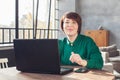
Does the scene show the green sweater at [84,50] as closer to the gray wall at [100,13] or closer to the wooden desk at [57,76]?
the wooden desk at [57,76]

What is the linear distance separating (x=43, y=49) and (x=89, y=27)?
6.13 metres

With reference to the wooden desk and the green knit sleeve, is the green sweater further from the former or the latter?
→ the wooden desk

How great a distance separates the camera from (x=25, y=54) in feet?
5.97

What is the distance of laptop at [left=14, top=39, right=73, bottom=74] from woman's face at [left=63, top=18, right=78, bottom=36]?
446 mm

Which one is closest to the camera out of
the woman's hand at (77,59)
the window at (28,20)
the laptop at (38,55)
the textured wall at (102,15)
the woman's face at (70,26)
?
the laptop at (38,55)

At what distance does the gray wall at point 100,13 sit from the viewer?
718cm

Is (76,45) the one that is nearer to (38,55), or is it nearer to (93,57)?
(93,57)

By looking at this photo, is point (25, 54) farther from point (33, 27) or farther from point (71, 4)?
point (71, 4)

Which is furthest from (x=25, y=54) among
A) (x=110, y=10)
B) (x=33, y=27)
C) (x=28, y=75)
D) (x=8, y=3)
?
(x=110, y=10)

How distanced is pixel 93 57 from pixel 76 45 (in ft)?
0.74

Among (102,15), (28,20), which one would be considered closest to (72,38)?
(28,20)

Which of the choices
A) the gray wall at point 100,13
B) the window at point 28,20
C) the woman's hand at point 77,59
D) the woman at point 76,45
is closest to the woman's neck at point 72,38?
the woman at point 76,45

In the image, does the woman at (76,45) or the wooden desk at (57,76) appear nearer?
the wooden desk at (57,76)

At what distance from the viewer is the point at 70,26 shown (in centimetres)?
216
